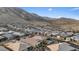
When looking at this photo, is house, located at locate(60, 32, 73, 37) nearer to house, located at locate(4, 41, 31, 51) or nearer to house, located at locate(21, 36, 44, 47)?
house, located at locate(21, 36, 44, 47)

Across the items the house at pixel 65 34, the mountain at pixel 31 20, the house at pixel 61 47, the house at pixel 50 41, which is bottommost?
the house at pixel 61 47

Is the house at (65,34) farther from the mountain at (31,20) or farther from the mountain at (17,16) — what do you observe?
the mountain at (17,16)

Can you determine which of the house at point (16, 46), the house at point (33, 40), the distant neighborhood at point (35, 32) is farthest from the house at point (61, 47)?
the house at point (16, 46)

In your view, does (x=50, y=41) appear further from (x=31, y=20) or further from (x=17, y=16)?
(x=17, y=16)

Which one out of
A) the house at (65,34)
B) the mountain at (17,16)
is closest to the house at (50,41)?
the house at (65,34)

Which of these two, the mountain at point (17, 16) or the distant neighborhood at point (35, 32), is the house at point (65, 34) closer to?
the distant neighborhood at point (35, 32)

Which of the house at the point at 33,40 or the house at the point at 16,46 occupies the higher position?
the house at the point at 33,40

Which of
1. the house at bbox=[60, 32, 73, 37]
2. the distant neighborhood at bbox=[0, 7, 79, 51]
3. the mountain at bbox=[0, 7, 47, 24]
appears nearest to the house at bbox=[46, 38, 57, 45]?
the distant neighborhood at bbox=[0, 7, 79, 51]

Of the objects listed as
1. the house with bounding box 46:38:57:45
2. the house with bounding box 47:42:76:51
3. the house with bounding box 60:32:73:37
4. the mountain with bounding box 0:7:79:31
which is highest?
the mountain with bounding box 0:7:79:31

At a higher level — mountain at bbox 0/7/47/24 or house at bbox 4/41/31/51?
mountain at bbox 0/7/47/24

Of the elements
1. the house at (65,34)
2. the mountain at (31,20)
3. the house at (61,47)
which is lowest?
the house at (61,47)

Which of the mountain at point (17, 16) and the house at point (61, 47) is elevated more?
the mountain at point (17, 16)
